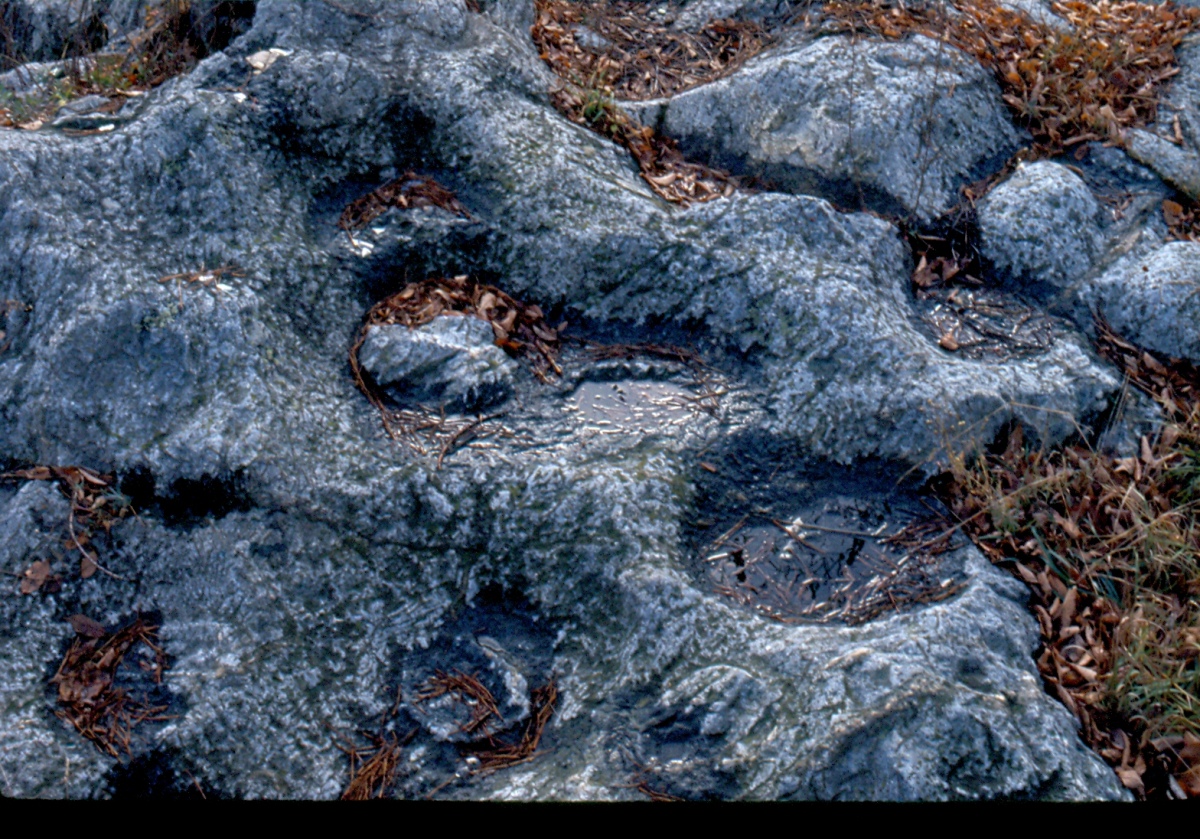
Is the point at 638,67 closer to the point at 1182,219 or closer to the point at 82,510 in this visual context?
the point at 1182,219

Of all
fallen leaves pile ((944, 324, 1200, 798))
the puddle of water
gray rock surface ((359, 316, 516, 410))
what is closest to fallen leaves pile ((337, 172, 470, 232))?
gray rock surface ((359, 316, 516, 410))

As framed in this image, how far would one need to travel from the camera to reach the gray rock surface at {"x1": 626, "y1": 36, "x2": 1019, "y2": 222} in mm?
4551

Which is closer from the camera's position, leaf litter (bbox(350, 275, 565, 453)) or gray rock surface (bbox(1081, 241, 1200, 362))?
leaf litter (bbox(350, 275, 565, 453))

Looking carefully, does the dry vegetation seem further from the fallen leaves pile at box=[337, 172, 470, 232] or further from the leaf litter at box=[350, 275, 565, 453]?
the leaf litter at box=[350, 275, 565, 453]

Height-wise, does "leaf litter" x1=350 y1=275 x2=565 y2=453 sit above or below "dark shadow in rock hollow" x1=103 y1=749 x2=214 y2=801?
above

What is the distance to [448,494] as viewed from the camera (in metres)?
3.29

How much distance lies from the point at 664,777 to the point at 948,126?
4.10 m

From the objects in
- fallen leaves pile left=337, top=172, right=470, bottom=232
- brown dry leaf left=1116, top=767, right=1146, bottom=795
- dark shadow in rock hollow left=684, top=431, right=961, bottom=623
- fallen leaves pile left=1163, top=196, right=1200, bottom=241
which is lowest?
brown dry leaf left=1116, top=767, right=1146, bottom=795

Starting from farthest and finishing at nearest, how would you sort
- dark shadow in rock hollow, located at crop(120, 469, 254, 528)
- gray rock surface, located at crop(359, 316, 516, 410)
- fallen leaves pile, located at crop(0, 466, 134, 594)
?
gray rock surface, located at crop(359, 316, 516, 410) < dark shadow in rock hollow, located at crop(120, 469, 254, 528) < fallen leaves pile, located at crop(0, 466, 134, 594)

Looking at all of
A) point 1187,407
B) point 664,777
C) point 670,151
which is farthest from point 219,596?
point 1187,407

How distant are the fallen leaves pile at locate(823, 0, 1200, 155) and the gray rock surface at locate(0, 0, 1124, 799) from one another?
1.62 metres

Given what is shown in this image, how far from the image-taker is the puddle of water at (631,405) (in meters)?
3.62

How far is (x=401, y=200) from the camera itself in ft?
13.5

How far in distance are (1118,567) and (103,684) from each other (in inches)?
A: 154
